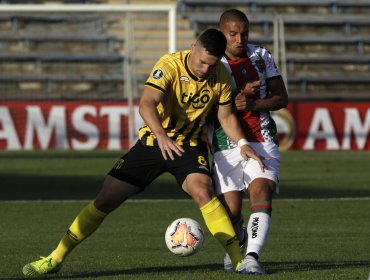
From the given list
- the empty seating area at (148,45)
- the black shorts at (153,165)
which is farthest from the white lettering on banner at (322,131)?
the black shorts at (153,165)

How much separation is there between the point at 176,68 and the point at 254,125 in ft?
3.38

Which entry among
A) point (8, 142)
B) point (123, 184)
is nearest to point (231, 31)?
point (123, 184)

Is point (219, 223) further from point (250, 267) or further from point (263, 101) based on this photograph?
point (263, 101)

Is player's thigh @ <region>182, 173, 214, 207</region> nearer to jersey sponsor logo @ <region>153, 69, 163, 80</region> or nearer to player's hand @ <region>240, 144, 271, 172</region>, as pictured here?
player's hand @ <region>240, 144, 271, 172</region>

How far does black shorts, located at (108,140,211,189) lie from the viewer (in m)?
8.43

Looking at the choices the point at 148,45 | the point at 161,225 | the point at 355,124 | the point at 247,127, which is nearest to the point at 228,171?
the point at 247,127

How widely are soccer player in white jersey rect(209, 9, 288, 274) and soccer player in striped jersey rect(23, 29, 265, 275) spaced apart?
0.95 ft

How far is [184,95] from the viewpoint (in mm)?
8391

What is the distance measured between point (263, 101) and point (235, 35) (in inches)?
22.3

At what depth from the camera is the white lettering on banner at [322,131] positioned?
27.4 m

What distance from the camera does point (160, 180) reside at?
19.9 meters

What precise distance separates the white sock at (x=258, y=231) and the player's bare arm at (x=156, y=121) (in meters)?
0.88

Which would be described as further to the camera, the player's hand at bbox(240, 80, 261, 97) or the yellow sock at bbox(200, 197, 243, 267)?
the player's hand at bbox(240, 80, 261, 97)

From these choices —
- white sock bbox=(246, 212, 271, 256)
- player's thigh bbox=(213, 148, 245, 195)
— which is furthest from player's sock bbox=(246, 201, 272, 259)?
player's thigh bbox=(213, 148, 245, 195)
